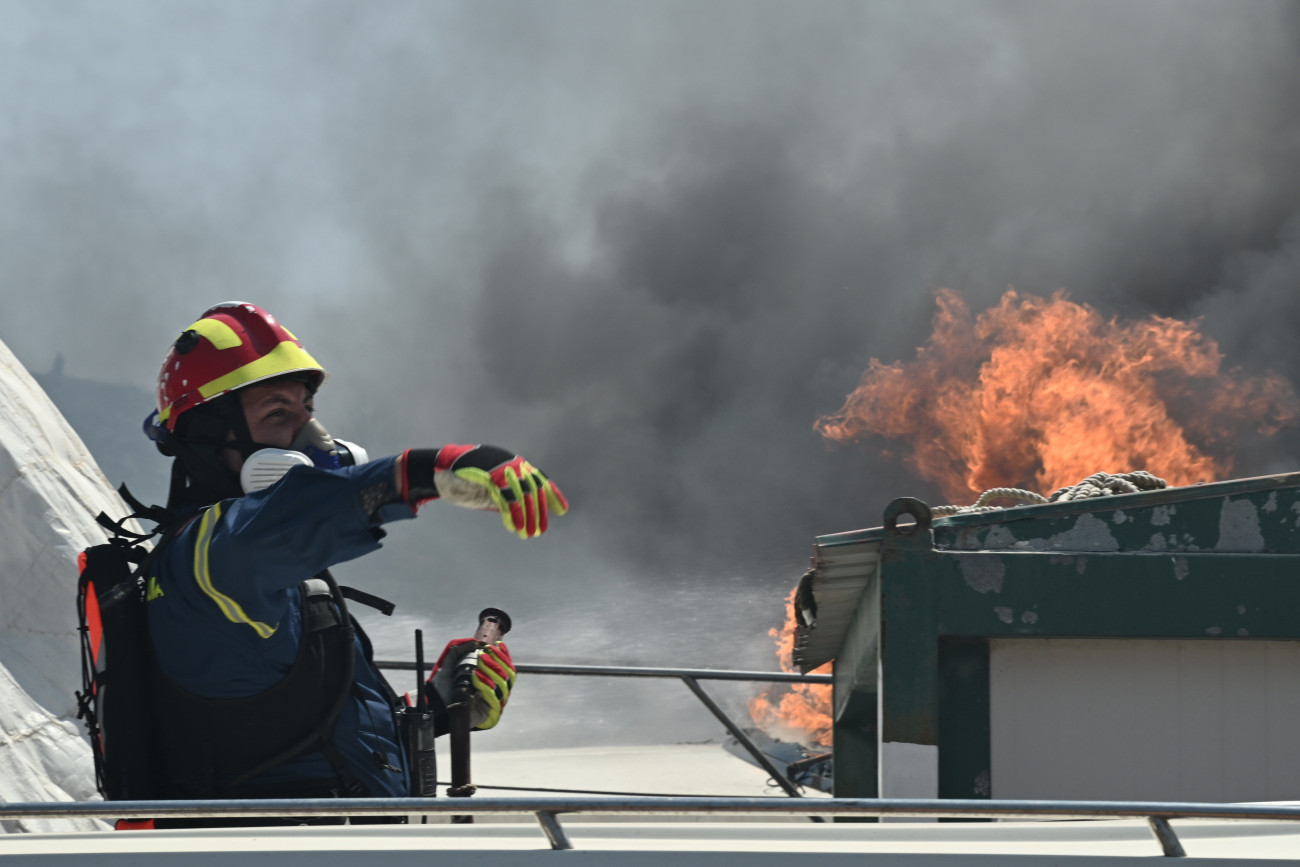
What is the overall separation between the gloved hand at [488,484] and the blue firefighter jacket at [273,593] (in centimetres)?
7

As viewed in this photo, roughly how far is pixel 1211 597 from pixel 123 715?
10.2 feet

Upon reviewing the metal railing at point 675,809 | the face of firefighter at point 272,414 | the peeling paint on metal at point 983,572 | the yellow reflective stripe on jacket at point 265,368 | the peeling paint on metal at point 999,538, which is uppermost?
the yellow reflective stripe on jacket at point 265,368

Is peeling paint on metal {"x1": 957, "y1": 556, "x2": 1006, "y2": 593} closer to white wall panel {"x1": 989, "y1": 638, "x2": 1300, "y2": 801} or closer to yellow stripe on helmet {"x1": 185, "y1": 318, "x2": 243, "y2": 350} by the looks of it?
white wall panel {"x1": 989, "y1": 638, "x2": 1300, "y2": 801}

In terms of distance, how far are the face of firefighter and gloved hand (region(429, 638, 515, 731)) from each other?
3.32 feet

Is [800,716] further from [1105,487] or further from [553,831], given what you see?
[553,831]

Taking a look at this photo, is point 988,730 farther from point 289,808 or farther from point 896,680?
A: point 289,808

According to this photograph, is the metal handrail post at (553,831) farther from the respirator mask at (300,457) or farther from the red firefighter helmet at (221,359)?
the red firefighter helmet at (221,359)

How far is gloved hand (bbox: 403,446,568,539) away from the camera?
1811 mm

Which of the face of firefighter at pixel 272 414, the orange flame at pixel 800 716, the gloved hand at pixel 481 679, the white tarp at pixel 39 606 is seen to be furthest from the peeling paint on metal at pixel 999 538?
the white tarp at pixel 39 606

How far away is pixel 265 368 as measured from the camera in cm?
270

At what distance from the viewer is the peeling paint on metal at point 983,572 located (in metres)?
2.92

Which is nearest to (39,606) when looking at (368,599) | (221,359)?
(368,599)

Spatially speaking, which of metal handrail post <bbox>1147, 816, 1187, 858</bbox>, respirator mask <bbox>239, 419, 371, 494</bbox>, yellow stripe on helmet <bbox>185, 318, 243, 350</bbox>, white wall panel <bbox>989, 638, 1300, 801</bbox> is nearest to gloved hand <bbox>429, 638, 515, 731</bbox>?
respirator mask <bbox>239, 419, 371, 494</bbox>

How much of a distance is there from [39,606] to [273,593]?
21.0 ft
